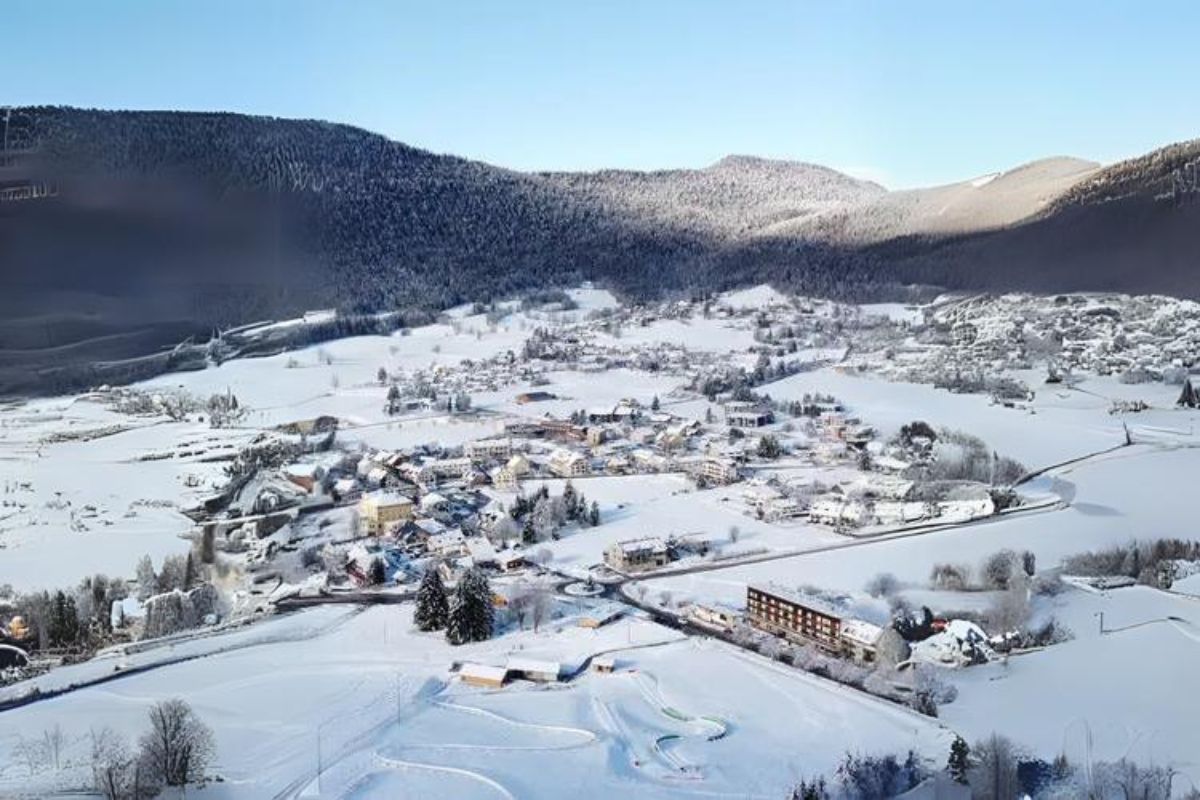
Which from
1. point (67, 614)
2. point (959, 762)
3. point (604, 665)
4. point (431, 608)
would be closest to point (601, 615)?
point (604, 665)

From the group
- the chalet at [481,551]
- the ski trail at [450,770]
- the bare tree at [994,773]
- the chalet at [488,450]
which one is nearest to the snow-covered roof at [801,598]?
the bare tree at [994,773]

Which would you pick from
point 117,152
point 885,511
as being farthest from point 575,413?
point 117,152

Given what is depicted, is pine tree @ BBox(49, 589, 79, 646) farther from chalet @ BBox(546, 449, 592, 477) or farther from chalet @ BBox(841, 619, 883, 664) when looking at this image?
chalet @ BBox(546, 449, 592, 477)

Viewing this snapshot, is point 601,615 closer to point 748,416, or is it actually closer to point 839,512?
point 839,512

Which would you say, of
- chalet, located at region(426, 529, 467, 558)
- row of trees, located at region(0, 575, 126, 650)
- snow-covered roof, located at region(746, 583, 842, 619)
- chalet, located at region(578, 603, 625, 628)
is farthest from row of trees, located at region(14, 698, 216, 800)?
snow-covered roof, located at region(746, 583, 842, 619)

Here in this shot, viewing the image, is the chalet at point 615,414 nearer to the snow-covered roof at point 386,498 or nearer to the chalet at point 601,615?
the snow-covered roof at point 386,498

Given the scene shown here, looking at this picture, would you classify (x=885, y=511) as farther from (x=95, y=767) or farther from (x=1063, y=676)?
(x=95, y=767)

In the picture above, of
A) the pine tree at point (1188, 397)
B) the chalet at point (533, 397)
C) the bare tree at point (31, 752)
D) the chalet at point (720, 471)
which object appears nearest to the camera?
the bare tree at point (31, 752)
